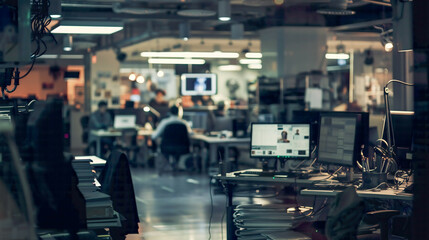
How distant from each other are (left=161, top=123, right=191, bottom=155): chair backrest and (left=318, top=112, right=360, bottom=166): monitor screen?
6.55m

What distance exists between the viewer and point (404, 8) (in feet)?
17.7

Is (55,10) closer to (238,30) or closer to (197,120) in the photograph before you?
(238,30)

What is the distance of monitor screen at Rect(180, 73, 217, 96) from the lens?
14.6m

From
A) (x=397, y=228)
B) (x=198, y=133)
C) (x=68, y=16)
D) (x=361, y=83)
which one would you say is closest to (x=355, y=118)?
(x=397, y=228)

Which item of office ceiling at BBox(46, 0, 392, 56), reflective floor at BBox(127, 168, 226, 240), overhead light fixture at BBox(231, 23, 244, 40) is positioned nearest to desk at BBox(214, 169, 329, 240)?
reflective floor at BBox(127, 168, 226, 240)

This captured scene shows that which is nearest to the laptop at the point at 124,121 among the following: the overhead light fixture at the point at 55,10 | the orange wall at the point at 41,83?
the overhead light fixture at the point at 55,10

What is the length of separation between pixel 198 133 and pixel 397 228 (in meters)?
9.08

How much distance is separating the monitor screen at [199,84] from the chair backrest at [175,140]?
272cm

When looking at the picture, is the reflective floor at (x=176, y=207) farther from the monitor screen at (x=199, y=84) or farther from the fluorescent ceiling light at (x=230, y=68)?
the fluorescent ceiling light at (x=230, y=68)

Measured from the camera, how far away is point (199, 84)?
1460 cm

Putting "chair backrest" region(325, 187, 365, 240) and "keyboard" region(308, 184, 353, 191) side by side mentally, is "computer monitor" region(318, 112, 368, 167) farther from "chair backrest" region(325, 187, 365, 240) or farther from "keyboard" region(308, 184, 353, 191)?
"chair backrest" region(325, 187, 365, 240)

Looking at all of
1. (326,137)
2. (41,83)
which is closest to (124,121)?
(326,137)

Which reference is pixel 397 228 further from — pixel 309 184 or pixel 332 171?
pixel 332 171

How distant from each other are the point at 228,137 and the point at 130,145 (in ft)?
10.3
